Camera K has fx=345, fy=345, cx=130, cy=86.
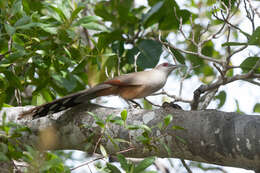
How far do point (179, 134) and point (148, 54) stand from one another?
5.09 ft

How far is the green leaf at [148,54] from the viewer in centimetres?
378

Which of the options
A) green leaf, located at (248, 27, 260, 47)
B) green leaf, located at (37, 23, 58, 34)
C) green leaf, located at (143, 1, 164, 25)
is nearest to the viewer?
green leaf, located at (248, 27, 260, 47)

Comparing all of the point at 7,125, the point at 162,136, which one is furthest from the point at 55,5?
the point at 162,136

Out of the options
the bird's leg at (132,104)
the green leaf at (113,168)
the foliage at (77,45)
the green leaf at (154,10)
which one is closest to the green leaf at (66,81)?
the foliage at (77,45)

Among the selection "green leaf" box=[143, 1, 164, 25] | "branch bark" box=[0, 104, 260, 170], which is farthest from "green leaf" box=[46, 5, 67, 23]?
"green leaf" box=[143, 1, 164, 25]

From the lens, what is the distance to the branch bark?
7.16 feet

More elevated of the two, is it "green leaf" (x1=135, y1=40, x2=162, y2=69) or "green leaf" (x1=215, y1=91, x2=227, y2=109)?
"green leaf" (x1=135, y1=40, x2=162, y2=69)

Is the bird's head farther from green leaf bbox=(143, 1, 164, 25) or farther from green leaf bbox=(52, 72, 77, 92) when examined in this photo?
green leaf bbox=(52, 72, 77, 92)

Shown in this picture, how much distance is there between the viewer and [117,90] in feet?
12.0

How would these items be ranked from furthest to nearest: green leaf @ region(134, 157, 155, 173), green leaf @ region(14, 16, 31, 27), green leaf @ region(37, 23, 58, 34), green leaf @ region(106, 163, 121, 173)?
green leaf @ region(37, 23, 58, 34), green leaf @ region(14, 16, 31, 27), green leaf @ region(106, 163, 121, 173), green leaf @ region(134, 157, 155, 173)

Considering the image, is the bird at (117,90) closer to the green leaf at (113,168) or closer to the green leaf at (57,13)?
the green leaf at (57,13)

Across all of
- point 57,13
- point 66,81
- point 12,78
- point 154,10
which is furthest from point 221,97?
point 12,78

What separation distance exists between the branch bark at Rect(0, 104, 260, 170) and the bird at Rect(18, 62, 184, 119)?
75 mm

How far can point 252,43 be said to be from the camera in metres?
2.37
